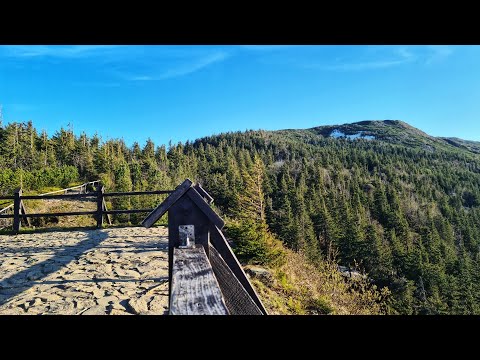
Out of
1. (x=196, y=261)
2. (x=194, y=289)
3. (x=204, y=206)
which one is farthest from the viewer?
(x=204, y=206)

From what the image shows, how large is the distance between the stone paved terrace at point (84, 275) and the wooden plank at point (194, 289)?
3348 millimetres

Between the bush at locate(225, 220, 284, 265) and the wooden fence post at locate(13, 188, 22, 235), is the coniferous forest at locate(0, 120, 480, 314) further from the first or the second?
the wooden fence post at locate(13, 188, 22, 235)

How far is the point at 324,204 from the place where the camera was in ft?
188

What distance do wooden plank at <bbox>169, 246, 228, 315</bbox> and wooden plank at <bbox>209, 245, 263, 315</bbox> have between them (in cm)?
24

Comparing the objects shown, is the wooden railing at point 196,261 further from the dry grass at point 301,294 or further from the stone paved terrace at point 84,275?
the dry grass at point 301,294

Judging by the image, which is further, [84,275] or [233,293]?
[84,275]

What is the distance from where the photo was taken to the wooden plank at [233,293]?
4.85 ft

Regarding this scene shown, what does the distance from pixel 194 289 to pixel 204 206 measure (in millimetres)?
732

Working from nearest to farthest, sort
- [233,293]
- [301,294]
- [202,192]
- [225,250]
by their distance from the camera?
[233,293] → [225,250] → [202,192] → [301,294]

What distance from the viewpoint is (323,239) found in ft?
169

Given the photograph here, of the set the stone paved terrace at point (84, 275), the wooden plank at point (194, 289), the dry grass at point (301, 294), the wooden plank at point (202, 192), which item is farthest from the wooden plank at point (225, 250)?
the dry grass at point (301, 294)

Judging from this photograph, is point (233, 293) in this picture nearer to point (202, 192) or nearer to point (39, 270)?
point (202, 192)

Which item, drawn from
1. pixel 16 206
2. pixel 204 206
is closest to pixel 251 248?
pixel 204 206
